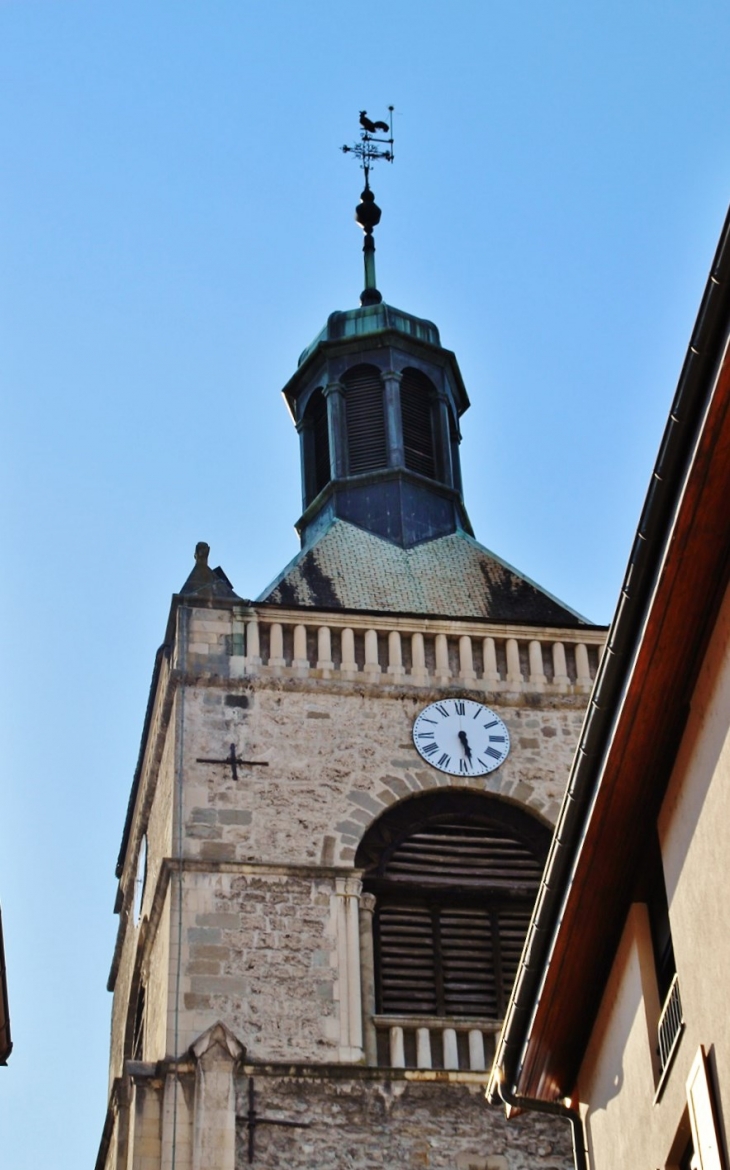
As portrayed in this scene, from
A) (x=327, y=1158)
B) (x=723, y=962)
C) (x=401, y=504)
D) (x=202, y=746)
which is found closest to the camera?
(x=723, y=962)

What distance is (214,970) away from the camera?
2225cm

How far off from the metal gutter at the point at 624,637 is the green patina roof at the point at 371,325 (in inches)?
686

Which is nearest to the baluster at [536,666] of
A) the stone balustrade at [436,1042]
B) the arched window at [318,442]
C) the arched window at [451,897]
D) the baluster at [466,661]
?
the baluster at [466,661]

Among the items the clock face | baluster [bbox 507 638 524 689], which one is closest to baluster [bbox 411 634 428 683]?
the clock face

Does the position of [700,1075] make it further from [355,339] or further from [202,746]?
[355,339]

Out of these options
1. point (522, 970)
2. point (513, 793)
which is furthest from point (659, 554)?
point (513, 793)

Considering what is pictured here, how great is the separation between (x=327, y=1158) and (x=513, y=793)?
4.92 m

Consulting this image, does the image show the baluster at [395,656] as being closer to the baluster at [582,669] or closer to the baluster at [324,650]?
the baluster at [324,650]

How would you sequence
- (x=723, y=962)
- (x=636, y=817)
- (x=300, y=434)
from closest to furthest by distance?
(x=723, y=962), (x=636, y=817), (x=300, y=434)

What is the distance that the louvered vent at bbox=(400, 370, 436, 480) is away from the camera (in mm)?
29656

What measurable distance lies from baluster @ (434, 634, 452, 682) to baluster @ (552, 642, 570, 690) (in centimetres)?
123

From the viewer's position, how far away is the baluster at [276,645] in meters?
24.9

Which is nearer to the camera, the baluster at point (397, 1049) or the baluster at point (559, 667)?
the baluster at point (397, 1049)

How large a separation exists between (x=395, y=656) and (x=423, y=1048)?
492 centimetres
